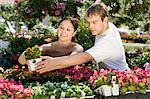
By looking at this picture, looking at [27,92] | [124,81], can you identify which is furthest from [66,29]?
[27,92]

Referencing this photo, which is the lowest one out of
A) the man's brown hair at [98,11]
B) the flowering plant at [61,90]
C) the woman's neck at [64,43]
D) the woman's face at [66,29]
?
the flowering plant at [61,90]

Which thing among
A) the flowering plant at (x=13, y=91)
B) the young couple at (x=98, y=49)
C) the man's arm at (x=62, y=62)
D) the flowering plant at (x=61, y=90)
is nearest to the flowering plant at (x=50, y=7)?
the young couple at (x=98, y=49)

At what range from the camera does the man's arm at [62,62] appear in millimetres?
4156

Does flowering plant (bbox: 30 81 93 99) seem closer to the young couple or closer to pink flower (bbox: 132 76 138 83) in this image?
the young couple

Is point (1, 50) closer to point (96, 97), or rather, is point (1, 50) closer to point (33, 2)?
point (33, 2)

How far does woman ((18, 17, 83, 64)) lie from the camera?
4473 mm

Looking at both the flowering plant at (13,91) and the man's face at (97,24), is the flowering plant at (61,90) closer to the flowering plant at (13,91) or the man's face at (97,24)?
the flowering plant at (13,91)

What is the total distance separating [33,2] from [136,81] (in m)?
4.10

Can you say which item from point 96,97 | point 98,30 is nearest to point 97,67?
point 98,30

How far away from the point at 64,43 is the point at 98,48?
23.0 inches

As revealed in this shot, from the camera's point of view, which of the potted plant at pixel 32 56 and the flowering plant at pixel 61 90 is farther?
the potted plant at pixel 32 56

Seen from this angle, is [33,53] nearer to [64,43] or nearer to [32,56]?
[32,56]

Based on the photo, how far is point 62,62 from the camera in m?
4.18

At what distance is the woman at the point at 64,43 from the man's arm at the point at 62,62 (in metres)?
0.25
